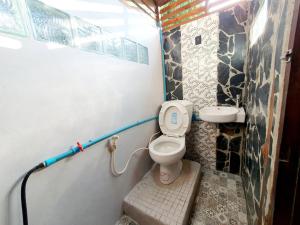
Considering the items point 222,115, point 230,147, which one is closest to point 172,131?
point 222,115

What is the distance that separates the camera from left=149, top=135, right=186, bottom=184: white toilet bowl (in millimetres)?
1318

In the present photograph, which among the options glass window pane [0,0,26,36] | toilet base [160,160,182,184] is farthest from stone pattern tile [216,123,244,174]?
glass window pane [0,0,26,36]

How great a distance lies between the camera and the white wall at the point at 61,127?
24.2 inches

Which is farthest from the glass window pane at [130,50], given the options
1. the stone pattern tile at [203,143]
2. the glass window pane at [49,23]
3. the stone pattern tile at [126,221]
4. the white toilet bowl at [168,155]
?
the stone pattern tile at [126,221]

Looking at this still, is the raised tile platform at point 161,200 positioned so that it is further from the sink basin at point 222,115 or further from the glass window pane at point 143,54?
the glass window pane at point 143,54

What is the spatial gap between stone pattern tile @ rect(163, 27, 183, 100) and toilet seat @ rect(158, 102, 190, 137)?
11.7 inches

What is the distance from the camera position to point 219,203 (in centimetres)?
134

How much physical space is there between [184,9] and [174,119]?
1.38 meters

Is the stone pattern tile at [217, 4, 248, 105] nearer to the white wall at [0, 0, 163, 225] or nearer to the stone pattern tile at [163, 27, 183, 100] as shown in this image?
the stone pattern tile at [163, 27, 183, 100]

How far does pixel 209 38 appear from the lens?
1575 mm

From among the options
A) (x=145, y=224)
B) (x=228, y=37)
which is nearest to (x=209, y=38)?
(x=228, y=37)

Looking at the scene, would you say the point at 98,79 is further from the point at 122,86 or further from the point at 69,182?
the point at 69,182

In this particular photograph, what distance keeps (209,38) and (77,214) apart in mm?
2100

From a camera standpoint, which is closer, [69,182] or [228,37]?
[69,182]
